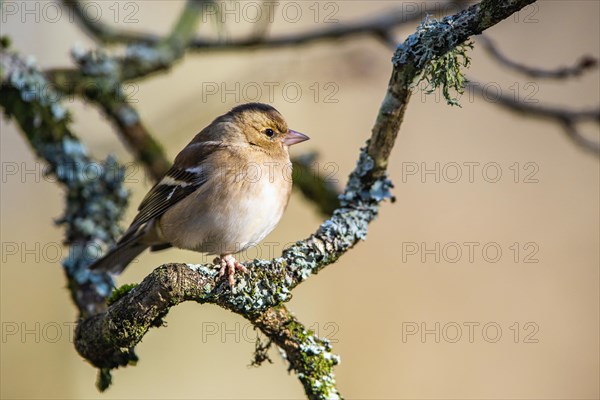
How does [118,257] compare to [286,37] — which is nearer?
[118,257]

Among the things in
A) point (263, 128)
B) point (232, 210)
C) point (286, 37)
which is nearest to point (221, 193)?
point (232, 210)

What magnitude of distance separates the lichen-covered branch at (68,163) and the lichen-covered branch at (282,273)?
949 millimetres

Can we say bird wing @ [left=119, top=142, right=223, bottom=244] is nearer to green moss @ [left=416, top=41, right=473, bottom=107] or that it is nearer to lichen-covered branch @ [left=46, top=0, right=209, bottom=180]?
lichen-covered branch @ [left=46, top=0, right=209, bottom=180]

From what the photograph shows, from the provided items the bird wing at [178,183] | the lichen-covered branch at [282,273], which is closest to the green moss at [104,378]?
the lichen-covered branch at [282,273]

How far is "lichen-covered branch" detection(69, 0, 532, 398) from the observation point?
2301mm

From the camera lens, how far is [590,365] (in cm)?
551

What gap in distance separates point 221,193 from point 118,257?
0.72 meters

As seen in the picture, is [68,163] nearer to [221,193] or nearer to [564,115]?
[221,193]

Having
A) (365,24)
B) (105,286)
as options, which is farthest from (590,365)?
(105,286)

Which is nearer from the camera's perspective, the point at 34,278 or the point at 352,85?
the point at 352,85

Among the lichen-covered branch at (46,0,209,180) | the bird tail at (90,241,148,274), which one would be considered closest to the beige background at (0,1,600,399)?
the lichen-covered branch at (46,0,209,180)

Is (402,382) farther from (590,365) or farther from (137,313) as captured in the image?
(137,313)

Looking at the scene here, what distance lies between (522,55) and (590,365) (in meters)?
2.61

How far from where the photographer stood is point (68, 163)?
373 cm
